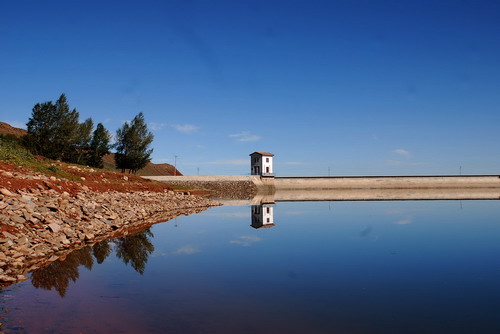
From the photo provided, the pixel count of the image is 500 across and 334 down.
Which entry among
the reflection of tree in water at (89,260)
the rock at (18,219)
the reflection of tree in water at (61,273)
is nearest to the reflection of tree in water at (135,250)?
the reflection of tree in water at (89,260)

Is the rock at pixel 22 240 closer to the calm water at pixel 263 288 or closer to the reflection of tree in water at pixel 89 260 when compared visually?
the reflection of tree in water at pixel 89 260

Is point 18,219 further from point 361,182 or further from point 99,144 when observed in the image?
point 361,182

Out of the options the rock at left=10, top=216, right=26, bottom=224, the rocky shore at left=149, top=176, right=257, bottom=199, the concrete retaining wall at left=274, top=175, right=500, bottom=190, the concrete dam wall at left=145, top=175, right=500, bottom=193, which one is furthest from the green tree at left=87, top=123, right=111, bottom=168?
the rock at left=10, top=216, right=26, bottom=224

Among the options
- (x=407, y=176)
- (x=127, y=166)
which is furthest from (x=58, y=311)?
(x=407, y=176)

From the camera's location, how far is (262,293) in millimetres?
10609

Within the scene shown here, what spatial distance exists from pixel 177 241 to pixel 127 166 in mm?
70572

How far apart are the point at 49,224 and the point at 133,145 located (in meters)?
70.4

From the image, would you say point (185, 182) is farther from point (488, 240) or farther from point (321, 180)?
point (488, 240)

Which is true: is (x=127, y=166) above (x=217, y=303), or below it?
above

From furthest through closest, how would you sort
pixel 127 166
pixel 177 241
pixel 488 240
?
pixel 127 166
pixel 488 240
pixel 177 241

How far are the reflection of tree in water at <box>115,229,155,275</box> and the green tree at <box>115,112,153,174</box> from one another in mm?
67519

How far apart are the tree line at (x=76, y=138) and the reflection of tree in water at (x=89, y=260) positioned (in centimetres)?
5921

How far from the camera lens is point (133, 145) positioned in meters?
85.4

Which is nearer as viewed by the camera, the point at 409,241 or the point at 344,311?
the point at 344,311
